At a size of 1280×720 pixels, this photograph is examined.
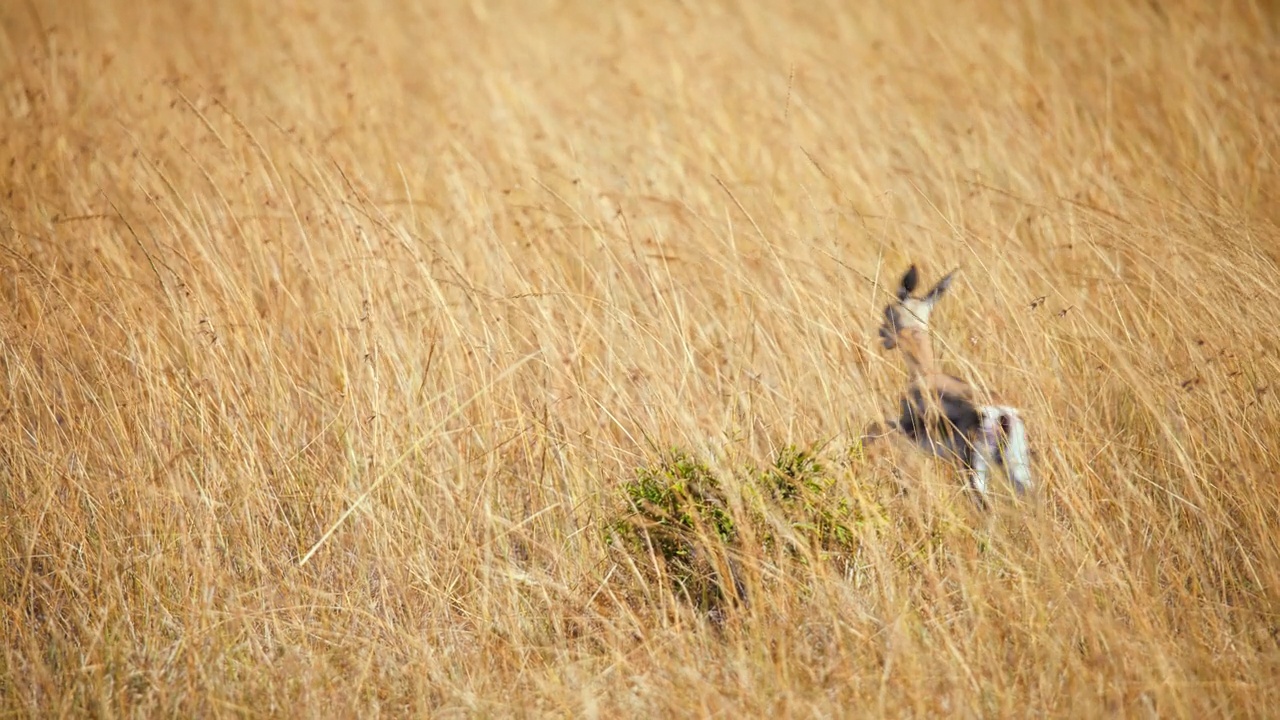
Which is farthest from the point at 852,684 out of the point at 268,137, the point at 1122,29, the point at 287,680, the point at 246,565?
the point at 1122,29

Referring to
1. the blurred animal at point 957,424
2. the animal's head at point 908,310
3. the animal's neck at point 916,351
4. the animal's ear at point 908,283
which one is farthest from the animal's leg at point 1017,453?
the animal's ear at point 908,283

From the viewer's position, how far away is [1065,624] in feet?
6.93

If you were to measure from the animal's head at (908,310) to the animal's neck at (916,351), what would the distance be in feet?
0.05

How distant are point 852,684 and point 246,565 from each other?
158cm

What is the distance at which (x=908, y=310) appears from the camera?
2.95 metres

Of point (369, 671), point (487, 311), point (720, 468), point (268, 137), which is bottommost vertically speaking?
point (369, 671)

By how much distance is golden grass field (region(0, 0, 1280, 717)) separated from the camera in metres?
2.17

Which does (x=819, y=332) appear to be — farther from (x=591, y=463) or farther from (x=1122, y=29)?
(x=1122, y=29)

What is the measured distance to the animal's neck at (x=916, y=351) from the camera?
9.45 ft

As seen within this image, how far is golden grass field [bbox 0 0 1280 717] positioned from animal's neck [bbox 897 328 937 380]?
133 mm

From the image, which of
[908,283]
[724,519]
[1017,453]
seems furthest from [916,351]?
[724,519]

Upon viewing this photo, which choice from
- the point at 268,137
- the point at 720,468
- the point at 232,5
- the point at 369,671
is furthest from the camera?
the point at 232,5

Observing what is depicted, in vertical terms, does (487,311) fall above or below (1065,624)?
above

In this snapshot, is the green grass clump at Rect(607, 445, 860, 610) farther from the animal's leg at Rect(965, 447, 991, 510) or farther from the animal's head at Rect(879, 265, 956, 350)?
the animal's head at Rect(879, 265, 956, 350)
